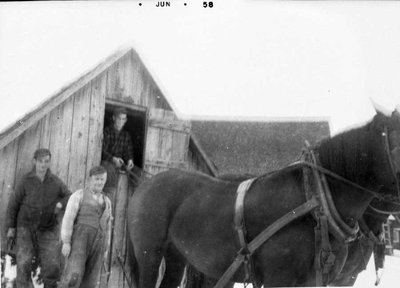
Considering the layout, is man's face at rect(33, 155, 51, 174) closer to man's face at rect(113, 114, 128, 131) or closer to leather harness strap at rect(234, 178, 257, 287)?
man's face at rect(113, 114, 128, 131)

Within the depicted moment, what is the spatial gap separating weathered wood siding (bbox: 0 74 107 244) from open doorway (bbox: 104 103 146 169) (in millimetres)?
240

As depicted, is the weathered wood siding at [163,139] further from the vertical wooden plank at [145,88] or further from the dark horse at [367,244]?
the dark horse at [367,244]

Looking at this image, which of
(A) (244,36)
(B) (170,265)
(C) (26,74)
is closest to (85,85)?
(C) (26,74)

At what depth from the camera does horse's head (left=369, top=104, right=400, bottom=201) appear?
2.10m

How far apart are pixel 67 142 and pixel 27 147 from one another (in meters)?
0.31

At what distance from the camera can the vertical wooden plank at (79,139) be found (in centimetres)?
300

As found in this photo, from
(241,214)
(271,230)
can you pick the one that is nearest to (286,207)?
(271,230)

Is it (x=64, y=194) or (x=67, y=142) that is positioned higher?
(x=67, y=142)

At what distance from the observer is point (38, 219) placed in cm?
279

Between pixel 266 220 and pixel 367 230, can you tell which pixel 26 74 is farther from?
pixel 367 230

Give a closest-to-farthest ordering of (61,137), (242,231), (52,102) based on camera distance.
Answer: (242,231) < (52,102) < (61,137)

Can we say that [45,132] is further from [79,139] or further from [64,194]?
[64,194]

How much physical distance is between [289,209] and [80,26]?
7.54 ft

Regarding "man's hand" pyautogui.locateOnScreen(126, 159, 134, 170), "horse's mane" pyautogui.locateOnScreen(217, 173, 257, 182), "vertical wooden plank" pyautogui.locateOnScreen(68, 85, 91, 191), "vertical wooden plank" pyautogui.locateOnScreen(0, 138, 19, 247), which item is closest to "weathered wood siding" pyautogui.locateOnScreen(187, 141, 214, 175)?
"man's hand" pyautogui.locateOnScreen(126, 159, 134, 170)
